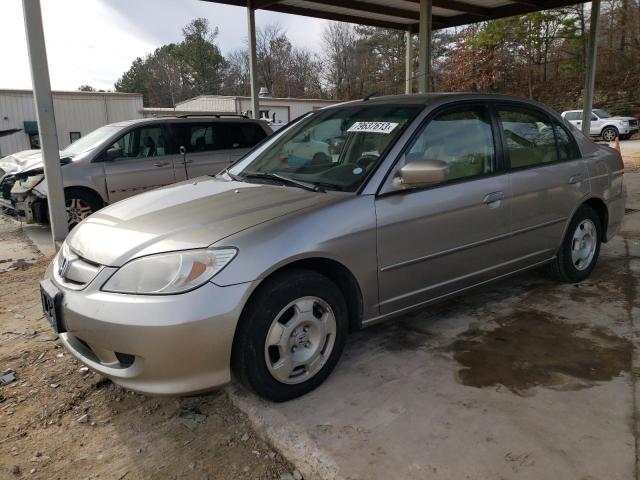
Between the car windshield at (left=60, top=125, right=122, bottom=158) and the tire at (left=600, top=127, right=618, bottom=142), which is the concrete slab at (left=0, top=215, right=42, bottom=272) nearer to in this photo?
the car windshield at (left=60, top=125, right=122, bottom=158)

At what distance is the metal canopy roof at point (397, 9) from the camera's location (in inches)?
348

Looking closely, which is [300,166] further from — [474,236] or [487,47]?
[487,47]

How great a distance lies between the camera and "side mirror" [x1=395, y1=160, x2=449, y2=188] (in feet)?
9.70

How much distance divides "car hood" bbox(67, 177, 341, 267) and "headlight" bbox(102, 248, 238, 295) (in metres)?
0.05

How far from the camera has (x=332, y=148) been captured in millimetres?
3613

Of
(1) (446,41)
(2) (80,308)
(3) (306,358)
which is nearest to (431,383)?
(3) (306,358)

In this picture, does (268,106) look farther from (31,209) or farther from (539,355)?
(539,355)

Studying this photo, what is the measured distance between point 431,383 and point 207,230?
59.8 inches

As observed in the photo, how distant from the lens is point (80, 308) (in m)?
2.48

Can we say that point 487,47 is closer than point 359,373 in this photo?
No

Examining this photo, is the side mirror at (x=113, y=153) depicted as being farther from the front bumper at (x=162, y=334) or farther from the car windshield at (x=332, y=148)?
the front bumper at (x=162, y=334)

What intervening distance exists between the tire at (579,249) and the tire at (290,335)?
246 cm

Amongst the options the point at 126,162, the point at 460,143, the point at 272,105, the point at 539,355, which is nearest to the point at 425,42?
the point at 126,162

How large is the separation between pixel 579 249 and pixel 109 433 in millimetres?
3975
